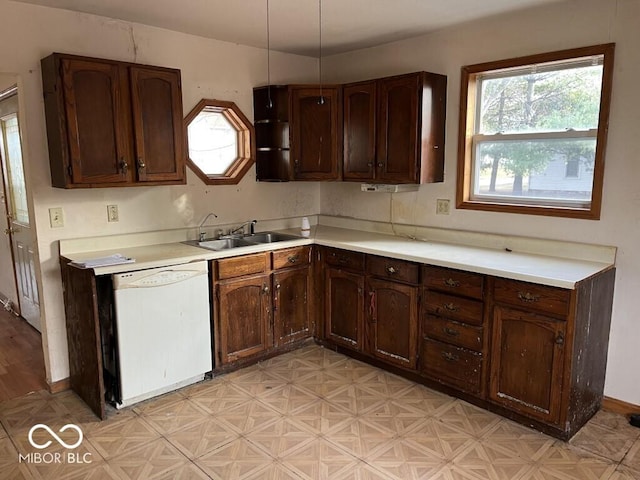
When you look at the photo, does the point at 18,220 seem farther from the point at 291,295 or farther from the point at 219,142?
the point at 291,295

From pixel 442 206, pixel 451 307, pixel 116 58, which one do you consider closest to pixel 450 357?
pixel 451 307

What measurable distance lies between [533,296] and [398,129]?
1.50m

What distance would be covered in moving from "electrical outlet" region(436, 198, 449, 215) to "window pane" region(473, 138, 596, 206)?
0.22 m

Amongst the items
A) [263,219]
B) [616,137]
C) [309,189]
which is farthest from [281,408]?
[616,137]

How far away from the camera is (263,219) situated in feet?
13.3

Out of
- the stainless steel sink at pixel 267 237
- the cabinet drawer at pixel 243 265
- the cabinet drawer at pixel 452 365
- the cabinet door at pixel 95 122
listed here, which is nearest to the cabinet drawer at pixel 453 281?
the cabinet drawer at pixel 452 365

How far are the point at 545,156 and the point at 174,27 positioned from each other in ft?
8.61

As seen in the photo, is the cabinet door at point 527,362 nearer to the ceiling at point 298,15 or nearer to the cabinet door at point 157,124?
the ceiling at point 298,15

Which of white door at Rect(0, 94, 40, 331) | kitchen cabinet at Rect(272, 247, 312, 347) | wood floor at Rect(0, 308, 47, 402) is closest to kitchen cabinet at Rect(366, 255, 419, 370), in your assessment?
kitchen cabinet at Rect(272, 247, 312, 347)

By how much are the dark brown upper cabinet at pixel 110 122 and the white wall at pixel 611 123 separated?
187 centimetres

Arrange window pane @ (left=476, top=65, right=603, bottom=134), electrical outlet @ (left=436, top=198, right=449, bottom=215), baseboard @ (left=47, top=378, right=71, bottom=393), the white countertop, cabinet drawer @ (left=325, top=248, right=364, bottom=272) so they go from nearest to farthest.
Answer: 1. the white countertop
2. window pane @ (left=476, top=65, right=603, bottom=134)
3. baseboard @ (left=47, top=378, right=71, bottom=393)
4. cabinet drawer @ (left=325, top=248, right=364, bottom=272)
5. electrical outlet @ (left=436, top=198, right=449, bottom=215)

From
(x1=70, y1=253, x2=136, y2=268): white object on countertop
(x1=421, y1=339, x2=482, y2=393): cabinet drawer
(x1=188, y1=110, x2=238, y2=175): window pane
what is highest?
(x1=188, y1=110, x2=238, y2=175): window pane

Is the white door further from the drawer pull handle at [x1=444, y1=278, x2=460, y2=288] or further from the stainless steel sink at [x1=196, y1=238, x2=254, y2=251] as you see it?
the drawer pull handle at [x1=444, y1=278, x2=460, y2=288]

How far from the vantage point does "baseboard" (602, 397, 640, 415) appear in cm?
271
